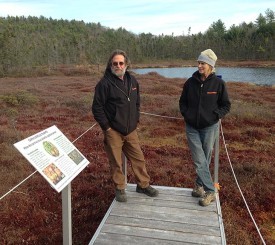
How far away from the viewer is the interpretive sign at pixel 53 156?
281 centimetres

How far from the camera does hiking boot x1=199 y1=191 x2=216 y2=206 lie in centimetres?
480

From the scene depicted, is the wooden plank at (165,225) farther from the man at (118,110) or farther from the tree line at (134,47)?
the tree line at (134,47)

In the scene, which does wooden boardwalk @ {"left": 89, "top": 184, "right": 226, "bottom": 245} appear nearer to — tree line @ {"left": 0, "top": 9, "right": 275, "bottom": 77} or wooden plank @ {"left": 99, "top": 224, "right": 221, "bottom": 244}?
wooden plank @ {"left": 99, "top": 224, "right": 221, "bottom": 244}

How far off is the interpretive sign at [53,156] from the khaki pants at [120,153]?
1.01 metres

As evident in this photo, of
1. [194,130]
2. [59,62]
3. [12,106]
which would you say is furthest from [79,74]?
[194,130]

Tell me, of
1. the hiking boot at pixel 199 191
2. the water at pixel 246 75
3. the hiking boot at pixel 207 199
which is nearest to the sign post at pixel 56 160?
the hiking boot at pixel 207 199

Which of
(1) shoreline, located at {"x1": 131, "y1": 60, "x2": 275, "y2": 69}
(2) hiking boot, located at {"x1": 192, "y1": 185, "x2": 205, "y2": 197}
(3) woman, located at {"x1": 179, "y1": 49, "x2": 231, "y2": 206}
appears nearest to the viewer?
(3) woman, located at {"x1": 179, "y1": 49, "x2": 231, "y2": 206}

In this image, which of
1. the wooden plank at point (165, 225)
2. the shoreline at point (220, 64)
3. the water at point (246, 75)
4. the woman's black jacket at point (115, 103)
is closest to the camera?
the wooden plank at point (165, 225)

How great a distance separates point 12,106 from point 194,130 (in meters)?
14.5

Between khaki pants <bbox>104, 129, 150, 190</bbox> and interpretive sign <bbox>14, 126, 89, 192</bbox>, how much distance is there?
3.32 ft

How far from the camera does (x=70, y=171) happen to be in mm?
3266

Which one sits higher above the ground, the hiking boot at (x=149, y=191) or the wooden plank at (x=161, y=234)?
the hiking boot at (x=149, y=191)

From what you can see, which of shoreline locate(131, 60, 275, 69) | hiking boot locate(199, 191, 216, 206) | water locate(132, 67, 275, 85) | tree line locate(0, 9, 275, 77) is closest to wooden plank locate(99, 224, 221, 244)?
hiking boot locate(199, 191, 216, 206)

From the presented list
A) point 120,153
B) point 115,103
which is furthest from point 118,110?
point 120,153
